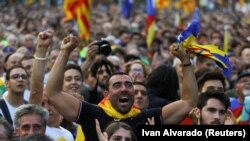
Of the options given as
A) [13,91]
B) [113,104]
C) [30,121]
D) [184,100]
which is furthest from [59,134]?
[30,121]

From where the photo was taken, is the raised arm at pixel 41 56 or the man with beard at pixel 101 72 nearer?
the raised arm at pixel 41 56

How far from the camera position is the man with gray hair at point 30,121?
23.7ft

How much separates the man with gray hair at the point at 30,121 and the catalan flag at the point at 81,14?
1108cm

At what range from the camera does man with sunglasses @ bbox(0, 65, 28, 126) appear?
9.00m

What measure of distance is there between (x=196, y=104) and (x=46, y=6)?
37.3 meters

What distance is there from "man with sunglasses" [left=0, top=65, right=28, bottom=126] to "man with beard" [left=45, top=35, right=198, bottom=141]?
1.06 m

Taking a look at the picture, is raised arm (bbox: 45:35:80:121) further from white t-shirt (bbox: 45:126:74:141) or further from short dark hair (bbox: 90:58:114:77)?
short dark hair (bbox: 90:58:114:77)

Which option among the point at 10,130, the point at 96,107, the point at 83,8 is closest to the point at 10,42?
the point at 83,8

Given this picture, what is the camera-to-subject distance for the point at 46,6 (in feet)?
148

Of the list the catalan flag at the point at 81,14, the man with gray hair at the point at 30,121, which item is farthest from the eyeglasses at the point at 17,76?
the catalan flag at the point at 81,14

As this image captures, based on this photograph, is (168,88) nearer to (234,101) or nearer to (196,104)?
(234,101)

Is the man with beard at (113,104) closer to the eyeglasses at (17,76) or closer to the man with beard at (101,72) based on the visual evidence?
the eyeglasses at (17,76)

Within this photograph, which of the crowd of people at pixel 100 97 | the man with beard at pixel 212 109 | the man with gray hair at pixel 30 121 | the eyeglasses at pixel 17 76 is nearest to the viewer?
the man with gray hair at pixel 30 121

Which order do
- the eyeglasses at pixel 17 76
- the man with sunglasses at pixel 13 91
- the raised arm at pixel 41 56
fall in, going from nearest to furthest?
the raised arm at pixel 41 56, the man with sunglasses at pixel 13 91, the eyeglasses at pixel 17 76
